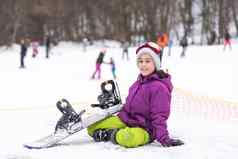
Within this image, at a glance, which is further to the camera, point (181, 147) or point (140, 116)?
point (140, 116)

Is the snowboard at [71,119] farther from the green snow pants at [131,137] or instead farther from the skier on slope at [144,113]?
the green snow pants at [131,137]

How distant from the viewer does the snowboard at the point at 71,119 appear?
254 inches

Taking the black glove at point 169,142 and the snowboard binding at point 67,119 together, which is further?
the snowboard binding at point 67,119

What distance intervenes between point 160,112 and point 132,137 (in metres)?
0.39

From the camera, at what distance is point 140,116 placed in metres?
6.48

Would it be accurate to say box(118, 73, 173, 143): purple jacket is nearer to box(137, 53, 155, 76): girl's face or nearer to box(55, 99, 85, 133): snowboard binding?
box(137, 53, 155, 76): girl's face

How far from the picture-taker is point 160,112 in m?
6.28

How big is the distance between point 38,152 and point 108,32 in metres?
58.3

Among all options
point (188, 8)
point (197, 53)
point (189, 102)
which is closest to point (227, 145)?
point (189, 102)

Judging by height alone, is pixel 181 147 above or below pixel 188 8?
below

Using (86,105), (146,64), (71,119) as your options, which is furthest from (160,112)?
(86,105)

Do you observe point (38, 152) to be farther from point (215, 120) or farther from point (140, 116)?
point (215, 120)

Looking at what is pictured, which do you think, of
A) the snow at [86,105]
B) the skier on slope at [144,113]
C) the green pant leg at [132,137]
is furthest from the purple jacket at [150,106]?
the snow at [86,105]

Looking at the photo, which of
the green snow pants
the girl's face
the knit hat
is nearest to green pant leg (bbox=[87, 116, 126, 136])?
the green snow pants
